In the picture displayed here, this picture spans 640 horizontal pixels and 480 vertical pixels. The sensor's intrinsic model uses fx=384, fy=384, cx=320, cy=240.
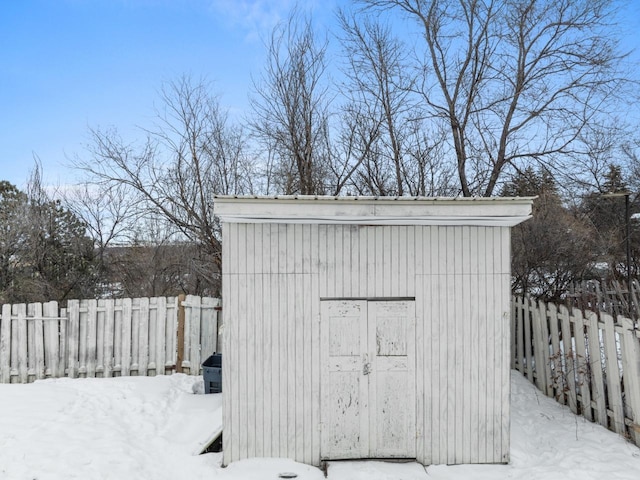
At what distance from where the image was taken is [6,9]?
7598mm

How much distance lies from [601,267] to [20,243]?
15.5 meters

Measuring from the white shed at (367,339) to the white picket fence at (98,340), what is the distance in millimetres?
3265

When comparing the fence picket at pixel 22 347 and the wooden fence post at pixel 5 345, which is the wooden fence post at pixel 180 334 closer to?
the fence picket at pixel 22 347

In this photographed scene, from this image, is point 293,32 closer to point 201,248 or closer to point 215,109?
point 215,109

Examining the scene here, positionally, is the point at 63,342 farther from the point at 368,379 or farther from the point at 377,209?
the point at 377,209

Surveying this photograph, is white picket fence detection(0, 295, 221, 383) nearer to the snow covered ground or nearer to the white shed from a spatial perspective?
the snow covered ground


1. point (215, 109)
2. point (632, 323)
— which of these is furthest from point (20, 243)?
point (632, 323)

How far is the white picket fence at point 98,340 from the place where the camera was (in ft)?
22.5

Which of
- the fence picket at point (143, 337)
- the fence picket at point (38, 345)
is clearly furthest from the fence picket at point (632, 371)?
the fence picket at point (38, 345)

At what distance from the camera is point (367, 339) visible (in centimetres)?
420

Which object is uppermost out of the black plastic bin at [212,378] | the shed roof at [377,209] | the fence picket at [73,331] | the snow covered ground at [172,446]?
the shed roof at [377,209]

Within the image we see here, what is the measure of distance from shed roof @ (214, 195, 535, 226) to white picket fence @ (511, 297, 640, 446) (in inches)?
78.3

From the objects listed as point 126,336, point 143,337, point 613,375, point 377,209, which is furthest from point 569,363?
point 126,336

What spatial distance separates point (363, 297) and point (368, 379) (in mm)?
893
